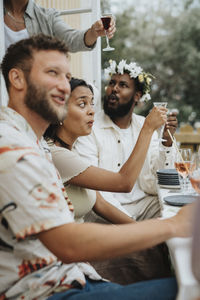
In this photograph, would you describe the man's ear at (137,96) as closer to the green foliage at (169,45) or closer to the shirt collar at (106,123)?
the shirt collar at (106,123)

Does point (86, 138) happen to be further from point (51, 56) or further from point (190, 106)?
point (190, 106)

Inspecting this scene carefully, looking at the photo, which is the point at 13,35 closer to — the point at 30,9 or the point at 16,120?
the point at 30,9

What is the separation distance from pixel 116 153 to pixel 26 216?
2.31m

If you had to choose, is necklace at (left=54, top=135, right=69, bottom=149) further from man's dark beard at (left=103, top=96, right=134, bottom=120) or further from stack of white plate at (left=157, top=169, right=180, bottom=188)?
man's dark beard at (left=103, top=96, right=134, bottom=120)

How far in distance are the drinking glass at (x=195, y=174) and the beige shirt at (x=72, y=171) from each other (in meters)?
0.54

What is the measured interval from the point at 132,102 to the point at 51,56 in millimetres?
2343

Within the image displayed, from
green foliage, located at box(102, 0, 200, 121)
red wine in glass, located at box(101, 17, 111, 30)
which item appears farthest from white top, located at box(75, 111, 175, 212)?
green foliage, located at box(102, 0, 200, 121)

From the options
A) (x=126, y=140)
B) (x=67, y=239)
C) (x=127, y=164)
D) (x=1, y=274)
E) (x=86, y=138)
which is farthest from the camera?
(x=126, y=140)

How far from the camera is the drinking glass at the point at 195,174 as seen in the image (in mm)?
1677

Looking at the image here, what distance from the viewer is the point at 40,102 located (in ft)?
4.80

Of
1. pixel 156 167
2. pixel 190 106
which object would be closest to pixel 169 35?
pixel 190 106

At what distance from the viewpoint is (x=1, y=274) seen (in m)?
1.27

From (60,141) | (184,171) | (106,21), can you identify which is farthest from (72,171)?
(106,21)

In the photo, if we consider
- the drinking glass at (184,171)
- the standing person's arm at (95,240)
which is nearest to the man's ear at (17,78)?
the standing person's arm at (95,240)
